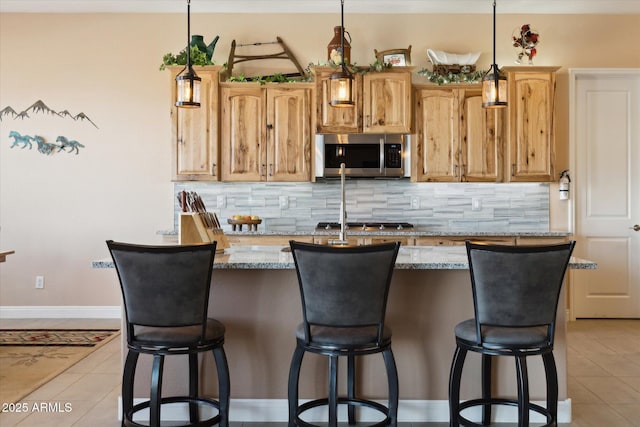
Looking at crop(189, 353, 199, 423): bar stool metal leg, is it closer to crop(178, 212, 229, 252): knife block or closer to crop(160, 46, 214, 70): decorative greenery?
crop(178, 212, 229, 252): knife block

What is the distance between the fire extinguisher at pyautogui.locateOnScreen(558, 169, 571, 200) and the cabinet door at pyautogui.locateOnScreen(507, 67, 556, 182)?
0.34 metres

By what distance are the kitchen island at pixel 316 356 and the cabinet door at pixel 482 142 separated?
2364mm

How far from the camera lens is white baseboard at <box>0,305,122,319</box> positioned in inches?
207

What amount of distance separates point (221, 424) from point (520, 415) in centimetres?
124

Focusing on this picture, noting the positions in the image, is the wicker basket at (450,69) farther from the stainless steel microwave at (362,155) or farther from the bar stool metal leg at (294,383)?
the bar stool metal leg at (294,383)

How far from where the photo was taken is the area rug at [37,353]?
3.38 meters

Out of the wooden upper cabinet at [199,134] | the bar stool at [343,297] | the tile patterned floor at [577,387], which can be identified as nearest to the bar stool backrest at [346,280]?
the bar stool at [343,297]

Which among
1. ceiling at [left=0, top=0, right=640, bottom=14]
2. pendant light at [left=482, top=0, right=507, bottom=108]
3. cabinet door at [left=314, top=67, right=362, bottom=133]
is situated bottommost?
pendant light at [left=482, top=0, right=507, bottom=108]

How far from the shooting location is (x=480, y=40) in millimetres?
5258

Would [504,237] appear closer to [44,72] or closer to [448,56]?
[448,56]

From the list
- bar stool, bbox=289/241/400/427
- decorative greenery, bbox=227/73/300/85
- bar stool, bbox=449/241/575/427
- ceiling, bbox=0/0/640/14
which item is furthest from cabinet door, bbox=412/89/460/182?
bar stool, bbox=289/241/400/427

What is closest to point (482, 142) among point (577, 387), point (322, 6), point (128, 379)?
point (322, 6)

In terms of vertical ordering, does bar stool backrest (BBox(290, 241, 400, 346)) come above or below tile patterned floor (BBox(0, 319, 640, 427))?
above

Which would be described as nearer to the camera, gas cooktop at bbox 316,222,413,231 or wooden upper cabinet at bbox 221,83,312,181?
gas cooktop at bbox 316,222,413,231
